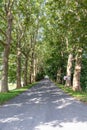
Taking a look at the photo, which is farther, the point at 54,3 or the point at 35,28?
the point at 35,28

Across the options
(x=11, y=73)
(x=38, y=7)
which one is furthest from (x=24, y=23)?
(x=11, y=73)

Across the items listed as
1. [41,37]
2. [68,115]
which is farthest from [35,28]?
[68,115]

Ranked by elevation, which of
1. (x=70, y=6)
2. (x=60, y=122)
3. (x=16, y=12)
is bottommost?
(x=60, y=122)

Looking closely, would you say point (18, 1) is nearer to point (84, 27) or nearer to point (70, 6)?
point (70, 6)

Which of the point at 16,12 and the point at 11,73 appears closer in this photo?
the point at 16,12

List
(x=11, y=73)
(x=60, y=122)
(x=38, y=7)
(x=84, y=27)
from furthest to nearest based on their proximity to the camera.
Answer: (x=11, y=73) → (x=38, y=7) → (x=84, y=27) → (x=60, y=122)

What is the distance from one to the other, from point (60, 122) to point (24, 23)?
25956mm

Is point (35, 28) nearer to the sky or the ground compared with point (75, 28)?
nearer to the sky

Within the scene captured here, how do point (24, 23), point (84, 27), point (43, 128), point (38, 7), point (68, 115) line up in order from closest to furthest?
point (43, 128) → point (68, 115) → point (84, 27) → point (24, 23) → point (38, 7)

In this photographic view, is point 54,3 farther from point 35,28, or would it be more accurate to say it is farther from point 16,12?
point 35,28

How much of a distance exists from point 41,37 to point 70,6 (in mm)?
39404

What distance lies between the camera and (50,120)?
36.1ft

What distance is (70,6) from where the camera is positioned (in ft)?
71.8

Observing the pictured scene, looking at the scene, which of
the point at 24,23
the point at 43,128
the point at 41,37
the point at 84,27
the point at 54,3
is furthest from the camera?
the point at 41,37
